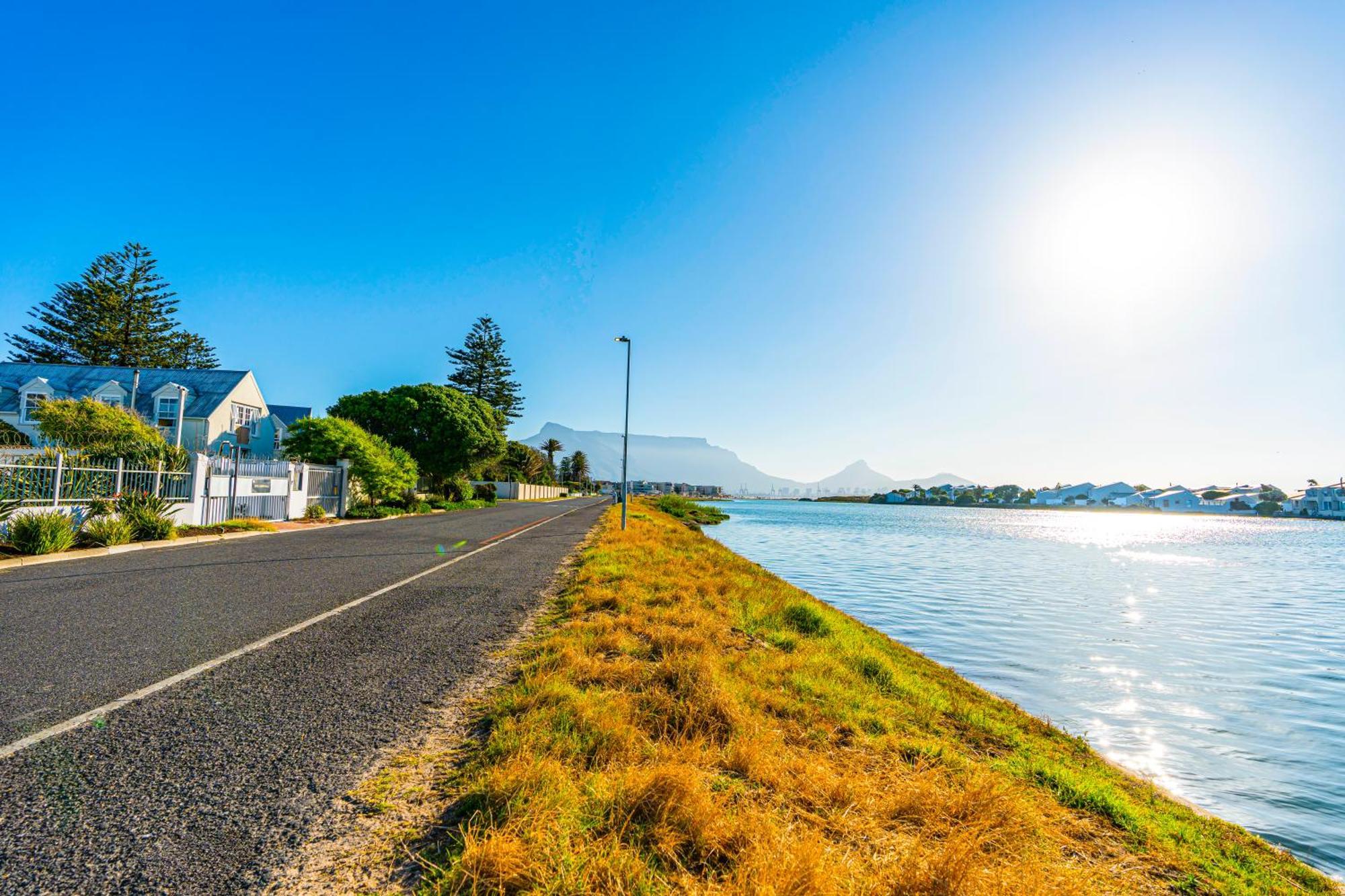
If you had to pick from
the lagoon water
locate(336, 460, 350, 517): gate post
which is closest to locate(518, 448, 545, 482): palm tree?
locate(336, 460, 350, 517): gate post

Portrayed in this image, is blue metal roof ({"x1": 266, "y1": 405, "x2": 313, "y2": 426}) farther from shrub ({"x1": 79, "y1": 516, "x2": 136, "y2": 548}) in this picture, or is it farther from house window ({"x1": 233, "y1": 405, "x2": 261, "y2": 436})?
shrub ({"x1": 79, "y1": 516, "x2": 136, "y2": 548})

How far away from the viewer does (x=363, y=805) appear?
115 inches

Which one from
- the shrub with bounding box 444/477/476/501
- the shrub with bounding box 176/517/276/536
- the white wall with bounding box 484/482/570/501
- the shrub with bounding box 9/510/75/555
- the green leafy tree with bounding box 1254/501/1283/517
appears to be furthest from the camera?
the green leafy tree with bounding box 1254/501/1283/517

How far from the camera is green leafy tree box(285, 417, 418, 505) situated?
86.6ft

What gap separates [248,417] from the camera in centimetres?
4319

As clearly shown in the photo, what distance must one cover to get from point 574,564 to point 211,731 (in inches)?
350

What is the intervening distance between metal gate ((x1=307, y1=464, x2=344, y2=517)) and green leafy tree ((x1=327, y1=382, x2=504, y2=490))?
37.6ft

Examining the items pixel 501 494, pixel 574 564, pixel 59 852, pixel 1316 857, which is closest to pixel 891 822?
pixel 59 852

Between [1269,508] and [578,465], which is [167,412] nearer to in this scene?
[578,465]

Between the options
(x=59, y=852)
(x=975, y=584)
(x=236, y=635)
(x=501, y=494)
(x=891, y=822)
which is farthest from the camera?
(x=501, y=494)

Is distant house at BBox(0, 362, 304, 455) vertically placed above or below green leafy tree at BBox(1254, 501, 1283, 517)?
above

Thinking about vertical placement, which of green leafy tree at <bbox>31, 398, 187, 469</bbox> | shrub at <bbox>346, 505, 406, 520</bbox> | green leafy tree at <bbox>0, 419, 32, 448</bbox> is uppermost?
green leafy tree at <bbox>31, 398, 187, 469</bbox>

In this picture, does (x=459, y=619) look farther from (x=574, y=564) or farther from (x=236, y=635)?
(x=574, y=564)

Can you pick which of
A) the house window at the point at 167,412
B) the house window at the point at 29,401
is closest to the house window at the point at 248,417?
the house window at the point at 167,412
